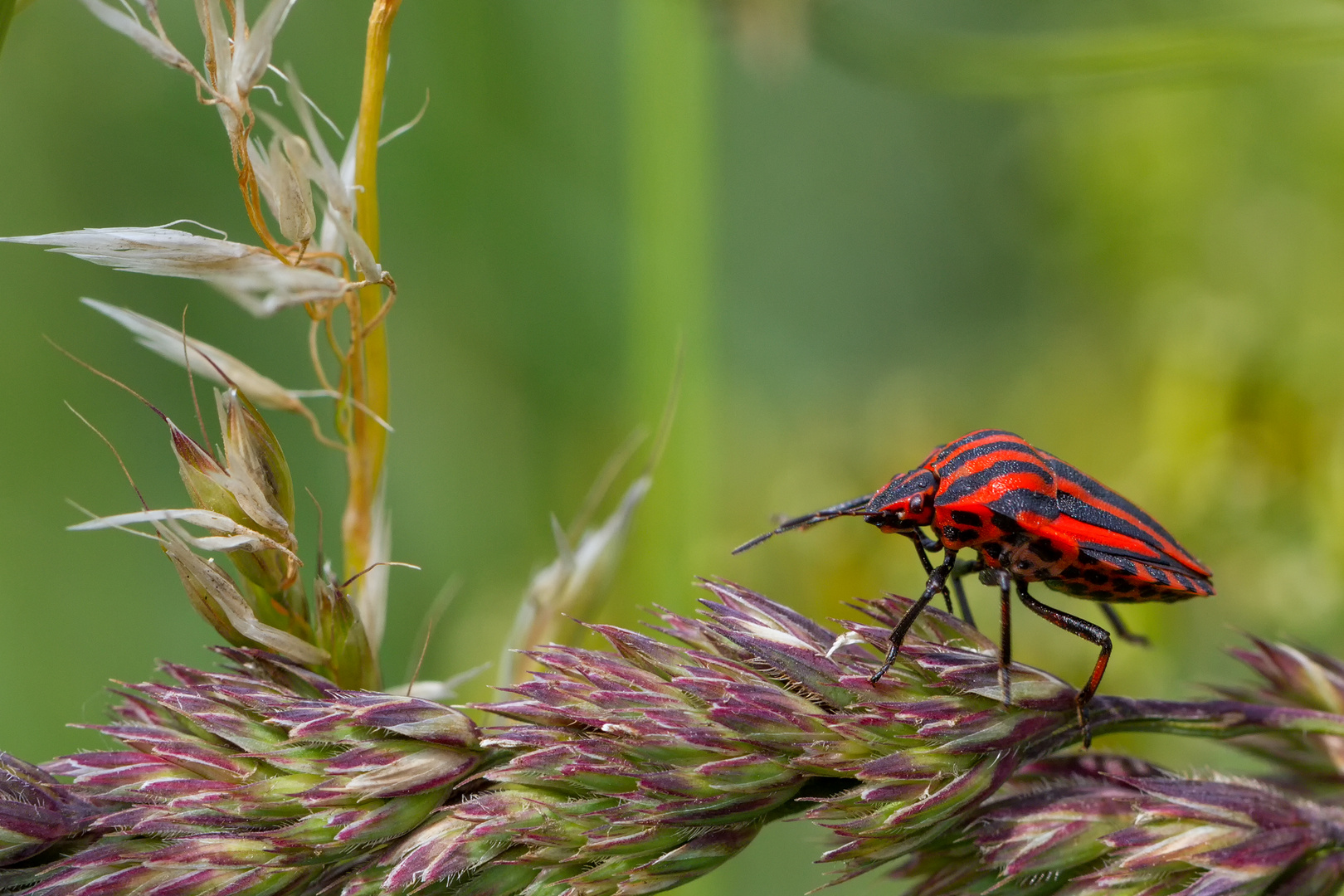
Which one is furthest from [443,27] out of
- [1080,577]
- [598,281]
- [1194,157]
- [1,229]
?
[1080,577]

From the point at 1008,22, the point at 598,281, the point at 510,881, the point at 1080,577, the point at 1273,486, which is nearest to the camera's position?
the point at 510,881

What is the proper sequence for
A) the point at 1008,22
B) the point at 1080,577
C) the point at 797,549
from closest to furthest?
the point at 1080,577, the point at 797,549, the point at 1008,22

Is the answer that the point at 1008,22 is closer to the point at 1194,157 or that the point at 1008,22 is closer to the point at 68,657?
the point at 1194,157

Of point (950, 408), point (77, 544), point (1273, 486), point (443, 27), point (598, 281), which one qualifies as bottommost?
point (1273, 486)

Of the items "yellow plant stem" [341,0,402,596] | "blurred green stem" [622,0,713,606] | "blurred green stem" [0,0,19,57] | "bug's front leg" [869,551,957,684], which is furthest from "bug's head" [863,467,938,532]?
"blurred green stem" [0,0,19,57]

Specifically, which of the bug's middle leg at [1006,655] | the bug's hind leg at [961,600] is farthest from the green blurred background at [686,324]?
the bug's middle leg at [1006,655]

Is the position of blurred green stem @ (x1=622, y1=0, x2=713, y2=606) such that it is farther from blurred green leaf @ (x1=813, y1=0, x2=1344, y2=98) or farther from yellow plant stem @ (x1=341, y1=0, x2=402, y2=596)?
yellow plant stem @ (x1=341, y1=0, x2=402, y2=596)

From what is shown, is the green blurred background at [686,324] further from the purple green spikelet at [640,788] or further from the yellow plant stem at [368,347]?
the yellow plant stem at [368,347]
